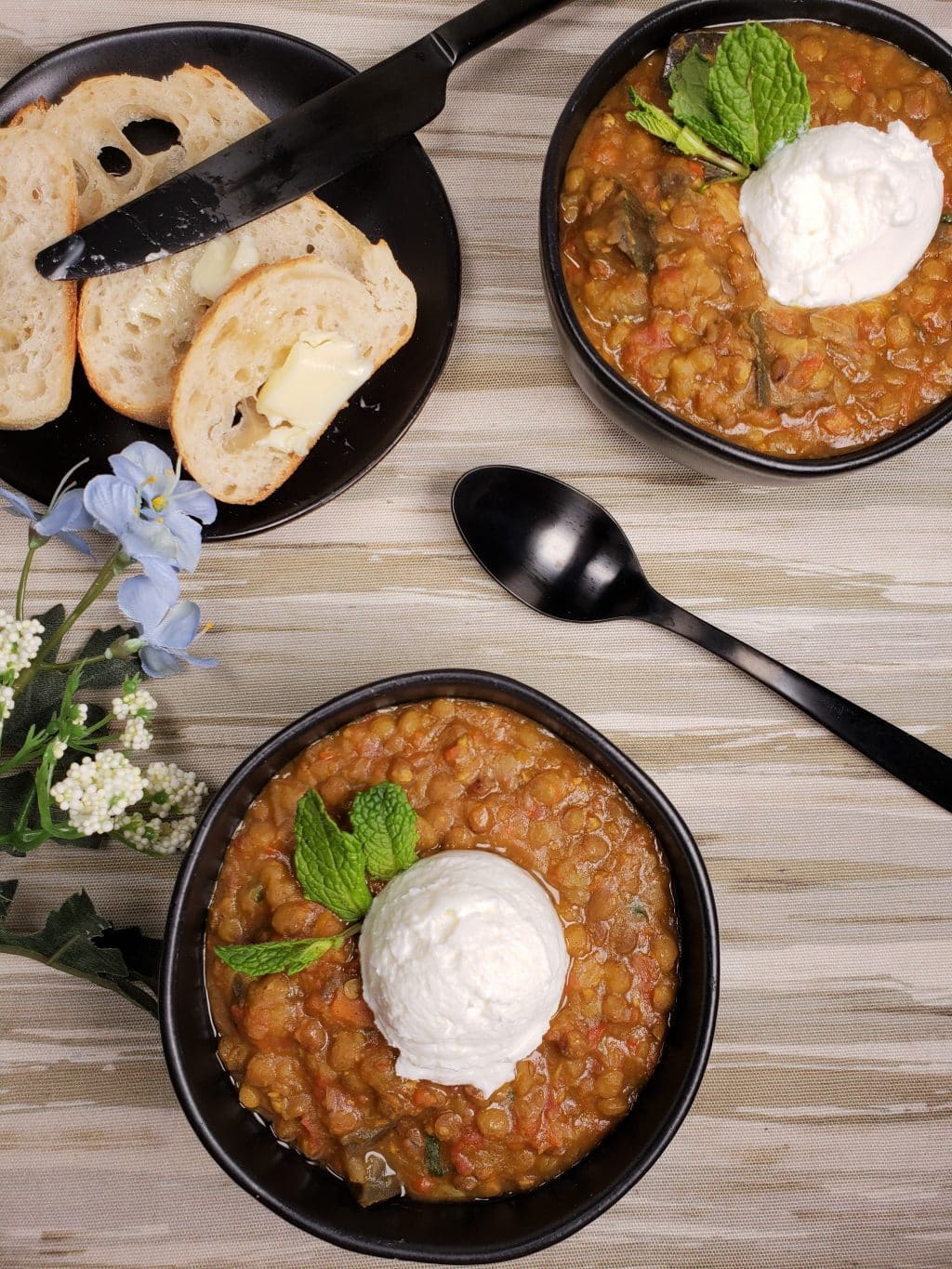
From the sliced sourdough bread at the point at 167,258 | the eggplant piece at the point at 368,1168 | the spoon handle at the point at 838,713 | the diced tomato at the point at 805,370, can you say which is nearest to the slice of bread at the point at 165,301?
the sliced sourdough bread at the point at 167,258

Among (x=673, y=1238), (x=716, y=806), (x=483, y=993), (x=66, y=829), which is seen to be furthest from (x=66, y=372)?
(x=673, y=1238)

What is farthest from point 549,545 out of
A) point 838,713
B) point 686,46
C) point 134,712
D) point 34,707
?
point 34,707

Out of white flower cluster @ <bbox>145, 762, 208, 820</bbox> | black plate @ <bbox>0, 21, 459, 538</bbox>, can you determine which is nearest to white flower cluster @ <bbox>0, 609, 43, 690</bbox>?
white flower cluster @ <bbox>145, 762, 208, 820</bbox>

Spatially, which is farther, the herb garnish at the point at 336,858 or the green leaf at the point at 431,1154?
the green leaf at the point at 431,1154

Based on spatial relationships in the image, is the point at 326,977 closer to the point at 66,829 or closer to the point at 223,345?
the point at 66,829

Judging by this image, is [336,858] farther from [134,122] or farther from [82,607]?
[134,122]

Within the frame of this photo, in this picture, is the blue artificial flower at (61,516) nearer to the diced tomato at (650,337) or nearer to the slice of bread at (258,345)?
the slice of bread at (258,345)
